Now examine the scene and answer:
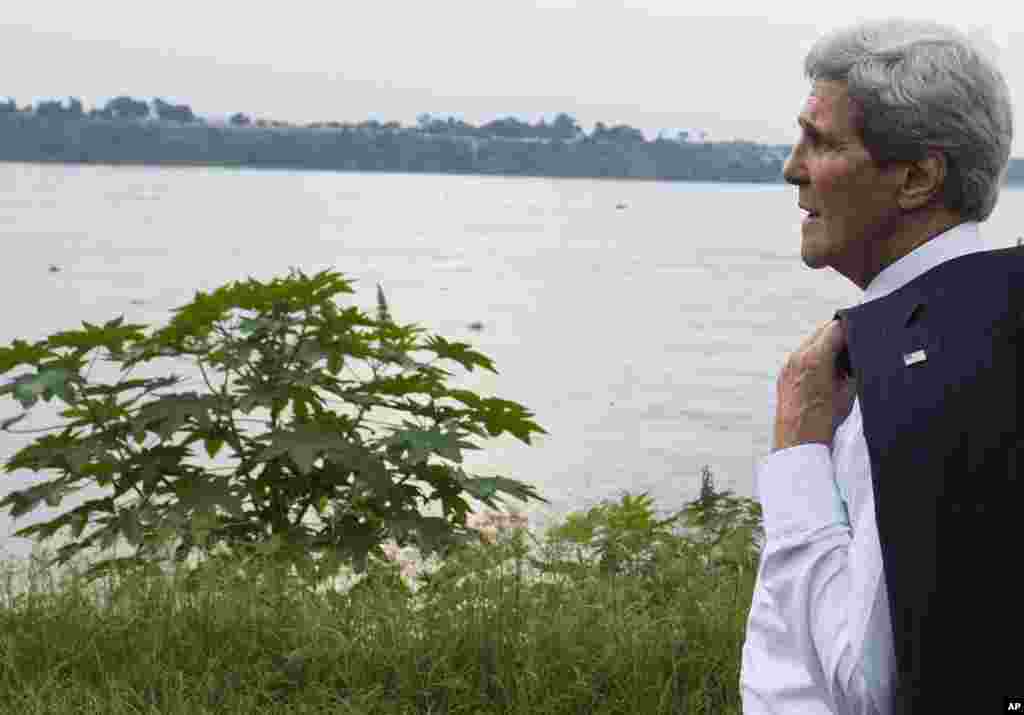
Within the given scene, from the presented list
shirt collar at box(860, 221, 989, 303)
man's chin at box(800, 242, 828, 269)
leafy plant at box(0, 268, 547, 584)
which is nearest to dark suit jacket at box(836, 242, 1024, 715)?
shirt collar at box(860, 221, 989, 303)

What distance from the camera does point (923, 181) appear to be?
1944 millimetres

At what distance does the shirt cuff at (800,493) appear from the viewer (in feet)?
5.94

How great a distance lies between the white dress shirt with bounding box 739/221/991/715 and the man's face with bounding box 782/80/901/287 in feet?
0.26

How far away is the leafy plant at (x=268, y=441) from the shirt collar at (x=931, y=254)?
2.96 meters

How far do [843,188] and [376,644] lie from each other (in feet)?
7.41

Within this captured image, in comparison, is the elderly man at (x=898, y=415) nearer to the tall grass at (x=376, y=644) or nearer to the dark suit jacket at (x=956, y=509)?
the dark suit jacket at (x=956, y=509)

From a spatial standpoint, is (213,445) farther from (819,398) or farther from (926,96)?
(926,96)

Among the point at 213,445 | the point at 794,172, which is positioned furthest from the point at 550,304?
the point at 794,172

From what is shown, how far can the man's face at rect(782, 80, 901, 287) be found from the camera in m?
1.95

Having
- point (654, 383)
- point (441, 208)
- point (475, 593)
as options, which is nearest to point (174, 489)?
point (475, 593)

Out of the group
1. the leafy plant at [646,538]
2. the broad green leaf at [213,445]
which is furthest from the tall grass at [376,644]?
the broad green leaf at [213,445]

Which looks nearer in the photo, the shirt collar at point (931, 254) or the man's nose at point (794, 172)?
the shirt collar at point (931, 254)

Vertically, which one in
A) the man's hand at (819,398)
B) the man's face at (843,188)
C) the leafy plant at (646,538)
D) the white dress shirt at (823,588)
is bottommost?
the leafy plant at (646,538)

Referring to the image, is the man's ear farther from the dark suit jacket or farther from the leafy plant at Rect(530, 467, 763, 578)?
the leafy plant at Rect(530, 467, 763, 578)
